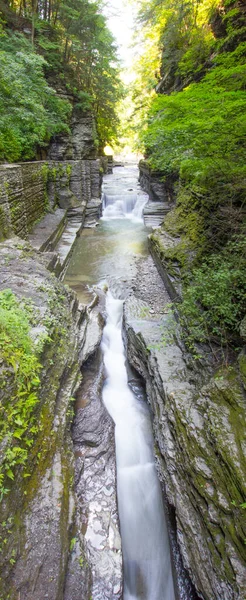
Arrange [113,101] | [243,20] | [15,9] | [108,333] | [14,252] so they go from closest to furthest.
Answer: [14,252]
[243,20]
[108,333]
[15,9]
[113,101]

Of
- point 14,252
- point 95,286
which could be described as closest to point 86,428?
point 14,252

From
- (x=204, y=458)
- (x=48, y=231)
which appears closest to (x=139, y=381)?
(x=204, y=458)

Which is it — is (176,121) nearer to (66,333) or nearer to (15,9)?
(66,333)

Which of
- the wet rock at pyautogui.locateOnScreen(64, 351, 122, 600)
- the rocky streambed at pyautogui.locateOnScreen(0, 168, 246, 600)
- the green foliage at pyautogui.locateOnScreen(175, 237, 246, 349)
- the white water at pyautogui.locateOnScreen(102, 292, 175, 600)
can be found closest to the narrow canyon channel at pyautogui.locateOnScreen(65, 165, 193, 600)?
the white water at pyautogui.locateOnScreen(102, 292, 175, 600)

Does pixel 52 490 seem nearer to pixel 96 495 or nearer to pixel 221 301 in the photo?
pixel 96 495

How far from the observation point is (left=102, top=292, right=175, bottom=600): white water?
362 cm

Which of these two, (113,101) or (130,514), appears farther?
(113,101)

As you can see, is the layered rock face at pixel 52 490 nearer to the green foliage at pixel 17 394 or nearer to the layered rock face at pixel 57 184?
the green foliage at pixel 17 394

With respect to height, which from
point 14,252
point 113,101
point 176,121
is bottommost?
point 14,252

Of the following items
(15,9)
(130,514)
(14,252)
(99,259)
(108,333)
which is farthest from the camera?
(15,9)

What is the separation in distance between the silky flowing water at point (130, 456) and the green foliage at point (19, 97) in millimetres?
4576

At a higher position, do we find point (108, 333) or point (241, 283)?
point (241, 283)

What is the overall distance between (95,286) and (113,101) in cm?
1527

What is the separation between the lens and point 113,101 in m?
18.0
